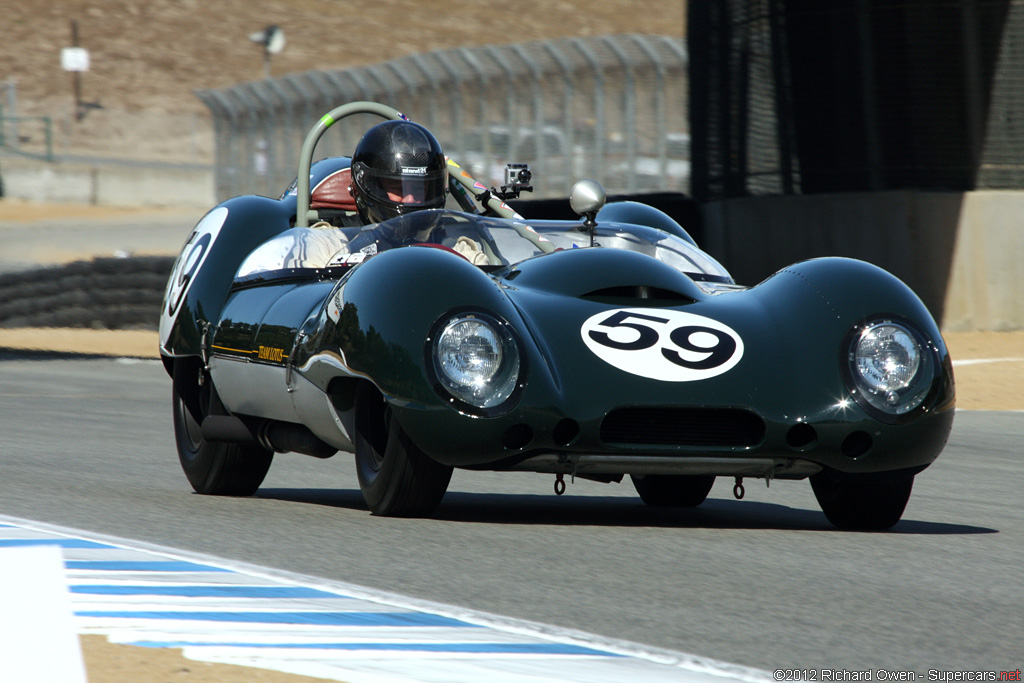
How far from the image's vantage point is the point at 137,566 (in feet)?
13.7

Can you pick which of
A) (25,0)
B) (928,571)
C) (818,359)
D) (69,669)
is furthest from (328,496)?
(25,0)

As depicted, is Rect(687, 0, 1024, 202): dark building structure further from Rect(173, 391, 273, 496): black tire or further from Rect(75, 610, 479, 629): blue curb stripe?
Rect(75, 610, 479, 629): blue curb stripe

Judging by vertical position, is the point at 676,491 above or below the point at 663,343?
below

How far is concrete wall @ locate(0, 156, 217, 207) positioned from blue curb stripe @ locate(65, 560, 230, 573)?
3710 centimetres

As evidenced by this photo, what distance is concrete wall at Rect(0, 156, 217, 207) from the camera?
1608 inches

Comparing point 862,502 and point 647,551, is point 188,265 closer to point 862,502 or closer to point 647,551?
point 647,551

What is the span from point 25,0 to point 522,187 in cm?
6609

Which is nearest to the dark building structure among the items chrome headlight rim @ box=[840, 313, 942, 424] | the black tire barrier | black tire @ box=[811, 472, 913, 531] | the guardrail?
the black tire barrier

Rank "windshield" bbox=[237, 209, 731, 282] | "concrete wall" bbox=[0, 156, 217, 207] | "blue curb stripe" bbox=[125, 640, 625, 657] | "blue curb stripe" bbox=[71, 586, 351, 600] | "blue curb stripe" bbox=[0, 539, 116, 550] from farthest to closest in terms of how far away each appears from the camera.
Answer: "concrete wall" bbox=[0, 156, 217, 207] → "windshield" bbox=[237, 209, 731, 282] → "blue curb stripe" bbox=[0, 539, 116, 550] → "blue curb stripe" bbox=[71, 586, 351, 600] → "blue curb stripe" bbox=[125, 640, 625, 657]

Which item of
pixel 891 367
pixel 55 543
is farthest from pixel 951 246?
pixel 55 543

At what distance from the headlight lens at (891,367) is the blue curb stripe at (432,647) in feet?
6.29

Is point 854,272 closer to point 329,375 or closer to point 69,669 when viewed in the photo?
point 329,375

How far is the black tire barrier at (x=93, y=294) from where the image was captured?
60.2ft

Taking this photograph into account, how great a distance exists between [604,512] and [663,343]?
119 cm
